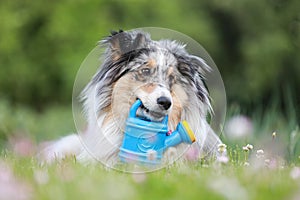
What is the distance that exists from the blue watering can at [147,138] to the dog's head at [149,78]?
0.04 meters

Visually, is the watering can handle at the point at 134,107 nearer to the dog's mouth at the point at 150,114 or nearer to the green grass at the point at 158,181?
the dog's mouth at the point at 150,114

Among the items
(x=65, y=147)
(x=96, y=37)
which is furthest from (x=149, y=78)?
(x=96, y=37)

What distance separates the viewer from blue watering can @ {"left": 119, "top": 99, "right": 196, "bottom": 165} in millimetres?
3607

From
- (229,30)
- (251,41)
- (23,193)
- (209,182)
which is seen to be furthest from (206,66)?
(229,30)

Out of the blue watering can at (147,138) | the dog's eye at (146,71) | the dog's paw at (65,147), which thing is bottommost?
the dog's paw at (65,147)

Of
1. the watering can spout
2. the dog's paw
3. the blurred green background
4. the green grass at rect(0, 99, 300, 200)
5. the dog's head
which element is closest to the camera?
the green grass at rect(0, 99, 300, 200)

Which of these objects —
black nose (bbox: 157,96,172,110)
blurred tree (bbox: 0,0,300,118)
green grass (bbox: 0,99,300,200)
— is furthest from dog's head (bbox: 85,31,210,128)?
blurred tree (bbox: 0,0,300,118)

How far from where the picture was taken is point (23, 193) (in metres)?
2.29

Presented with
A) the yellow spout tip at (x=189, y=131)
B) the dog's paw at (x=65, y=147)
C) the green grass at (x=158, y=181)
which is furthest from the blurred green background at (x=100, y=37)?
the green grass at (x=158, y=181)

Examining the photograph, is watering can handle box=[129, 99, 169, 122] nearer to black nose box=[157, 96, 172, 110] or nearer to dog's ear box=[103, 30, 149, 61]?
black nose box=[157, 96, 172, 110]

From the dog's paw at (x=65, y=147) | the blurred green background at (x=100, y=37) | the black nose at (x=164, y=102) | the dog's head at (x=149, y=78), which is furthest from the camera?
the blurred green background at (x=100, y=37)

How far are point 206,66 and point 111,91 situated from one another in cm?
57

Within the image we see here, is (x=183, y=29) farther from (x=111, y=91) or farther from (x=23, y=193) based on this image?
(x=23, y=193)

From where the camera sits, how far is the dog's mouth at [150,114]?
3555 millimetres
